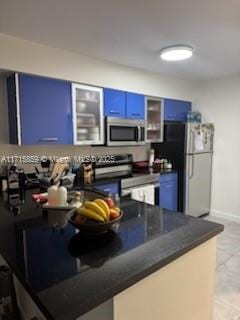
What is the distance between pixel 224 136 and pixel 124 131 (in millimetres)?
1801

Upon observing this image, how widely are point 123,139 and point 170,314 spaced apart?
7.64 ft

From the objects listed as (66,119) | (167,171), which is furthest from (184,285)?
(167,171)

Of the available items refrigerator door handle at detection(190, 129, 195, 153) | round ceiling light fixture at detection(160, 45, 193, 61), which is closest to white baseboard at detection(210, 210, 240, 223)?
refrigerator door handle at detection(190, 129, 195, 153)

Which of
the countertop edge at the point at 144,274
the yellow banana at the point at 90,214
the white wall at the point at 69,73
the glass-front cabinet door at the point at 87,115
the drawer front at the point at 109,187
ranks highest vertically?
the white wall at the point at 69,73

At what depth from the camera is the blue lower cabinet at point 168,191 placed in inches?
140

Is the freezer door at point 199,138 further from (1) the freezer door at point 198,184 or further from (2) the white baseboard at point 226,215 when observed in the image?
(2) the white baseboard at point 226,215

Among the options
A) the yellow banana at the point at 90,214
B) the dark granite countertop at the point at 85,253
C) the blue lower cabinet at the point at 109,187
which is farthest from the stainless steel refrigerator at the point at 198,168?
the yellow banana at the point at 90,214

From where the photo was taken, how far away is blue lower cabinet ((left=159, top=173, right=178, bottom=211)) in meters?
3.57

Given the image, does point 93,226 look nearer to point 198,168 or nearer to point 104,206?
point 104,206

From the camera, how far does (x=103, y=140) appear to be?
3059 millimetres

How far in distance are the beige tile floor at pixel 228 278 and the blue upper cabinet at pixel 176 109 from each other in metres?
1.93

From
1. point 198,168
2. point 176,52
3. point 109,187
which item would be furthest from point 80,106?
point 198,168

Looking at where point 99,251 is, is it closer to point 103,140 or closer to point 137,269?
point 137,269

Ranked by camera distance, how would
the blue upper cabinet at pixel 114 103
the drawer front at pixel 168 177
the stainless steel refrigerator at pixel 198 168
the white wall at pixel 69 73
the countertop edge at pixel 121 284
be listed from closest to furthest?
the countertop edge at pixel 121 284 < the white wall at pixel 69 73 < the blue upper cabinet at pixel 114 103 < the drawer front at pixel 168 177 < the stainless steel refrigerator at pixel 198 168
